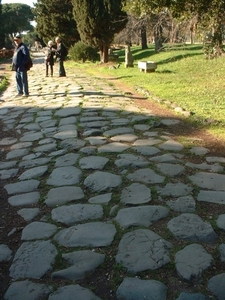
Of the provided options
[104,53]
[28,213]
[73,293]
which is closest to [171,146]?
[28,213]

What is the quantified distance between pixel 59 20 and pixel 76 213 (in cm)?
2639

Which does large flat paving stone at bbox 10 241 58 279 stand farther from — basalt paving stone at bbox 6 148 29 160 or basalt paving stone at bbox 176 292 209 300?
basalt paving stone at bbox 6 148 29 160

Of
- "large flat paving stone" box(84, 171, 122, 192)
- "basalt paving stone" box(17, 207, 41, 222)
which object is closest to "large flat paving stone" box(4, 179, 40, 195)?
"basalt paving stone" box(17, 207, 41, 222)

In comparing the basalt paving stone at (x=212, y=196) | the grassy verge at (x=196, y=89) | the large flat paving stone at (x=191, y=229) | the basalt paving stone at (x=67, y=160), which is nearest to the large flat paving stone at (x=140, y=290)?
the large flat paving stone at (x=191, y=229)

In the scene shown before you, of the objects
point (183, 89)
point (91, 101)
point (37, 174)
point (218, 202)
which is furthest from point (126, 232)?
point (183, 89)

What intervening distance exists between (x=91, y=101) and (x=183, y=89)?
309 cm

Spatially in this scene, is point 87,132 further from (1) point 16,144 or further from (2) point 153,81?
(2) point 153,81

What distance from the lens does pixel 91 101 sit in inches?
338

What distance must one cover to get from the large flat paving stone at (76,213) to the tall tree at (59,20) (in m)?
25.8

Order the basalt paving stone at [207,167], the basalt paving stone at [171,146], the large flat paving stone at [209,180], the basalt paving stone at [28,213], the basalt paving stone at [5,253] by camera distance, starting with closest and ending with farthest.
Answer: the basalt paving stone at [5,253]
the basalt paving stone at [28,213]
the large flat paving stone at [209,180]
the basalt paving stone at [207,167]
the basalt paving stone at [171,146]

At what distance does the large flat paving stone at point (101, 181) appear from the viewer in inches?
141

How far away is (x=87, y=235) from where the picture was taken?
2.74 metres

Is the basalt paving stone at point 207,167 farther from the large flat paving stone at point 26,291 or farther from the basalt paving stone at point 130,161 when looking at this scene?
the large flat paving stone at point 26,291

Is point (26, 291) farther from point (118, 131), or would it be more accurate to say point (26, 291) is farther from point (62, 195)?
point (118, 131)
